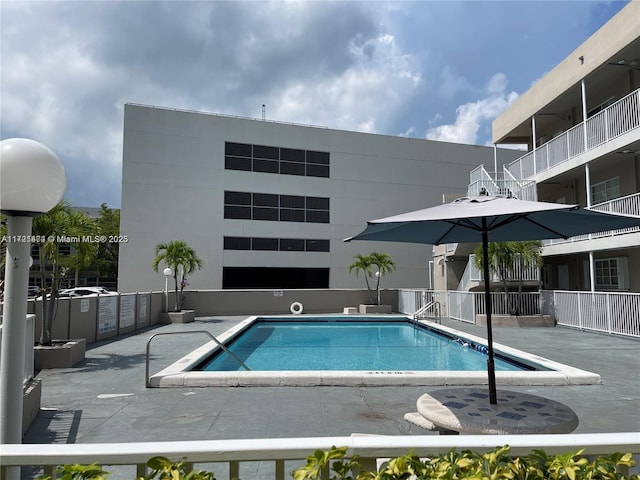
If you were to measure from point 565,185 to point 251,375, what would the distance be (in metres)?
17.9

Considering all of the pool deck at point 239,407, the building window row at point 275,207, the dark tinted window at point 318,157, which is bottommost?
the pool deck at point 239,407

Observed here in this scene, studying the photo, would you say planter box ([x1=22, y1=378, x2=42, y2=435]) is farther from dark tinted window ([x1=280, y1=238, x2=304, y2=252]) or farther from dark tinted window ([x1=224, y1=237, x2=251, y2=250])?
dark tinted window ([x1=280, y1=238, x2=304, y2=252])

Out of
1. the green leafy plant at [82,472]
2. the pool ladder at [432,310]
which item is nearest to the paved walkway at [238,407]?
the green leafy plant at [82,472]

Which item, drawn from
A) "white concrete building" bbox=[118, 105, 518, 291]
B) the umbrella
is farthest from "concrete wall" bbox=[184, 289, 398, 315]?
the umbrella

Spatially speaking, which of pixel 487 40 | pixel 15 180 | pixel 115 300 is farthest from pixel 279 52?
pixel 15 180

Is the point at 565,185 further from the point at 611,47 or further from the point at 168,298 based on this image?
the point at 168,298

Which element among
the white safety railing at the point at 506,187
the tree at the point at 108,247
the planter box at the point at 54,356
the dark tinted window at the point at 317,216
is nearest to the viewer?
the planter box at the point at 54,356

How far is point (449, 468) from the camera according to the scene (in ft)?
5.18

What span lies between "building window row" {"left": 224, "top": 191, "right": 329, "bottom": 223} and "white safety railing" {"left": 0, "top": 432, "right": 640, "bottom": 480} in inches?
1060

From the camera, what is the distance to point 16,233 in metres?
2.63

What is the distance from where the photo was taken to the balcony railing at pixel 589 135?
13562 millimetres

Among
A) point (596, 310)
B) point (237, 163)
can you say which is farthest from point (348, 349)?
point (237, 163)

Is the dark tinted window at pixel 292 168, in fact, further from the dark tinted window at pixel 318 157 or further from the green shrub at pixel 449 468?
the green shrub at pixel 449 468

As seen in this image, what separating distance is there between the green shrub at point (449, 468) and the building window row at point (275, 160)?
2782cm
